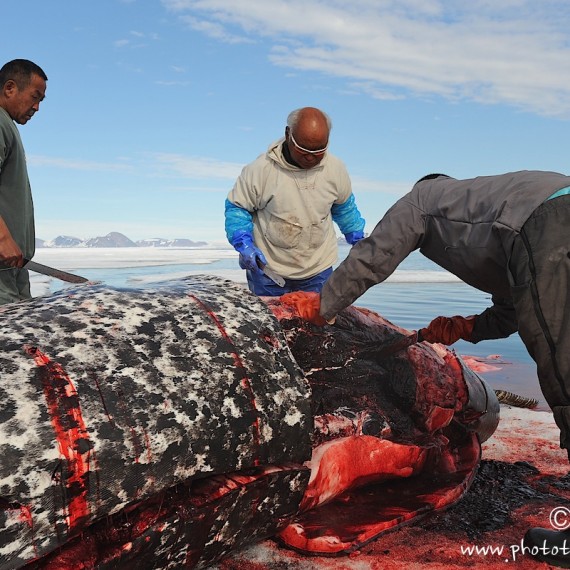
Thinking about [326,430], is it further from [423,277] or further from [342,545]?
[423,277]

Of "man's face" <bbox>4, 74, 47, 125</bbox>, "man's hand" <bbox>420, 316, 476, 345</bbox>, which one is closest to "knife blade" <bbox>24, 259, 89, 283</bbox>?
"man's face" <bbox>4, 74, 47, 125</bbox>

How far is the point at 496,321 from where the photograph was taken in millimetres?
3760

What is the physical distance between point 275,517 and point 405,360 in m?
1.42

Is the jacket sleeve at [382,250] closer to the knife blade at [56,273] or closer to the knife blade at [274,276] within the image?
the knife blade at [274,276]

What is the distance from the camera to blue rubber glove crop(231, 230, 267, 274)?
16.2 ft

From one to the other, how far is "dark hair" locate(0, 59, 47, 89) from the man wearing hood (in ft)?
5.64

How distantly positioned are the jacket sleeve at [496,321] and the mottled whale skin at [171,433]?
79cm

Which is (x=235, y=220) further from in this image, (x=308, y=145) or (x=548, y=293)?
(x=548, y=293)

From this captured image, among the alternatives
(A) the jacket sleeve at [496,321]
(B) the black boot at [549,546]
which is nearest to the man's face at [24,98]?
(A) the jacket sleeve at [496,321]

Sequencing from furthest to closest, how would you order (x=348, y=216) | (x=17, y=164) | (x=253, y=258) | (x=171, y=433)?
(x=348, y=216), (x=253, y=258), (x=17, y=164), (x=171, y=433)

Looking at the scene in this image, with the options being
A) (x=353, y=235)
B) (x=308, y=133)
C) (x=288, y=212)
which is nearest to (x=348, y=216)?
(x=353, y=235)

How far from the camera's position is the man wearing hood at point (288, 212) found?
499 cm

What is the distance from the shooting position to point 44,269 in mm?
4234

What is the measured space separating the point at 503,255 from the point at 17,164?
328 cm
